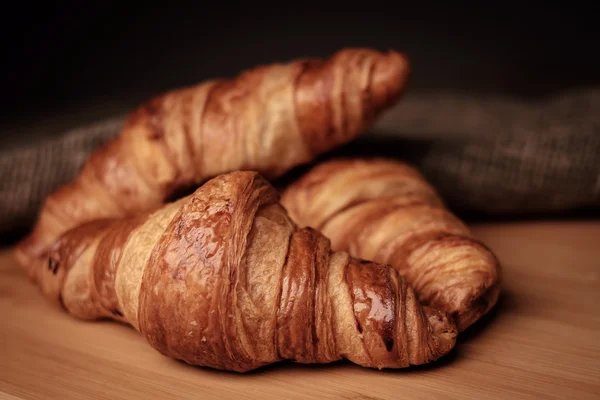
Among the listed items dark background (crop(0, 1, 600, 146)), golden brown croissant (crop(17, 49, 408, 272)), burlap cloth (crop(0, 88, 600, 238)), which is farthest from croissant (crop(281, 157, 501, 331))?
dark background (crop(0, 1, 600, 146))

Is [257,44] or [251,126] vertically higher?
[251,126]

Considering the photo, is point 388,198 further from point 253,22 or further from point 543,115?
Answer: point 253,22

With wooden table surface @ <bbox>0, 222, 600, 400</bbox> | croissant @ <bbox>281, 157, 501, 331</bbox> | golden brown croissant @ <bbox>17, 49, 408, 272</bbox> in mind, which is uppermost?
golden brown croissant @ <bbox>17, 49, 408, 272</bbox>

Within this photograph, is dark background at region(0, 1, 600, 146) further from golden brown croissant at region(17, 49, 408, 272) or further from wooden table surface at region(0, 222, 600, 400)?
wooden table surface at region(0, 222, 600, 400)

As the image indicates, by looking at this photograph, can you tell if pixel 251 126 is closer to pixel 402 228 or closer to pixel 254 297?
pixel 402 228

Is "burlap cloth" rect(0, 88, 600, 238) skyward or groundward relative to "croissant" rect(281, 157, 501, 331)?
groundward

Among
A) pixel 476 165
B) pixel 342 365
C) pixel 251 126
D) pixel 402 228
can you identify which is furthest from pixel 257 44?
pixel 342 365
